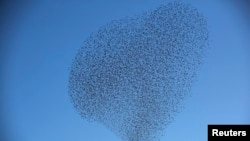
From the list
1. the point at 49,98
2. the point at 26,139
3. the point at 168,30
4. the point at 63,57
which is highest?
the point at 168,30

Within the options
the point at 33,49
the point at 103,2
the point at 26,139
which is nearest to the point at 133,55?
the point at 103,2

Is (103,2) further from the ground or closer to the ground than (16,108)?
further from the ground

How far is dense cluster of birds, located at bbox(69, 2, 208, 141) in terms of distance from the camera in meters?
2.63

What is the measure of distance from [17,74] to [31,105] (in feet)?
0.50

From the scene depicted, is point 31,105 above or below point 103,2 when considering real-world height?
below

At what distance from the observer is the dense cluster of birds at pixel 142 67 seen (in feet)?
8.64

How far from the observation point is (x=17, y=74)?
2.61 metres

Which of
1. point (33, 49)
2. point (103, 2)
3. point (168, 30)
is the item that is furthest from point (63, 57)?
point (168, 30)

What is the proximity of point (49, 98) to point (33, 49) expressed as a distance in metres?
0.23

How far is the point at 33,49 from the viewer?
262 centimetres

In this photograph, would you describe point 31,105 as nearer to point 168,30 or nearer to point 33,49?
point 33,49

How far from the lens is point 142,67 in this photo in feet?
8.68

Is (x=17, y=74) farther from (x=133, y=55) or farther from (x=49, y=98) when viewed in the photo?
(x=133, y=55)

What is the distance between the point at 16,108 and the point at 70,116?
0.80 feet
